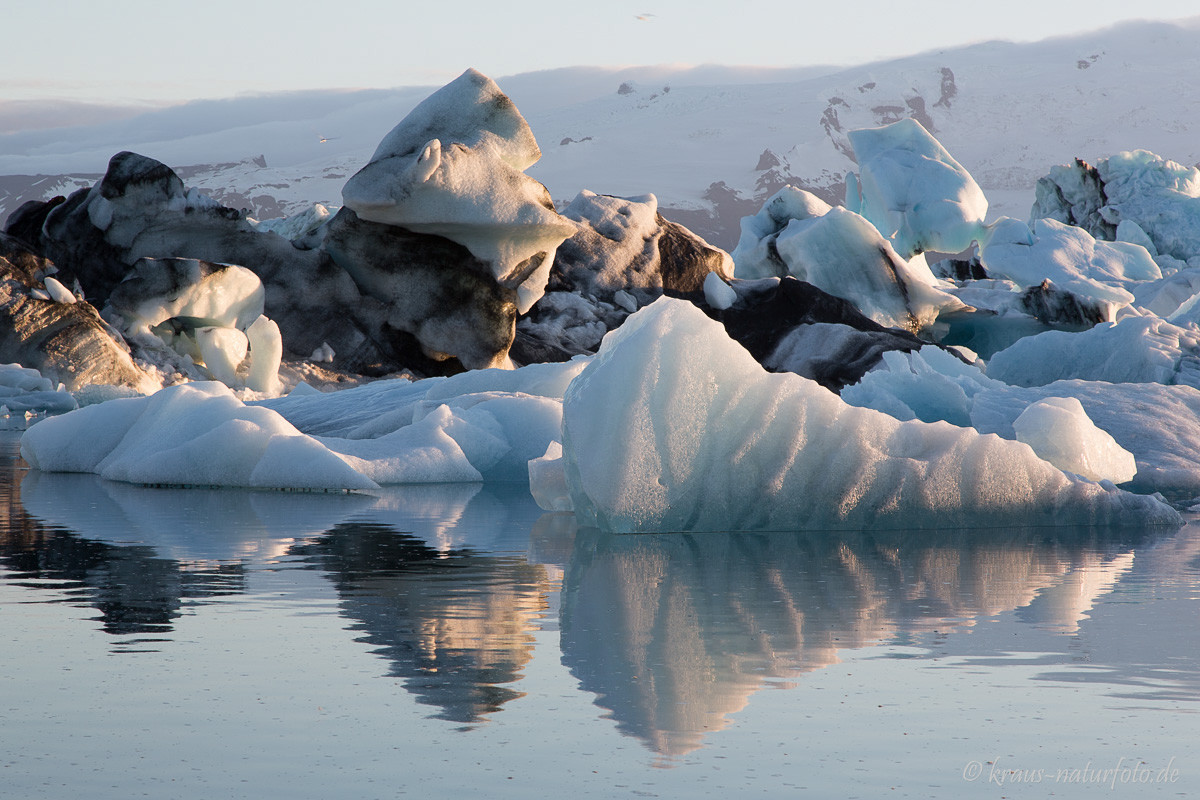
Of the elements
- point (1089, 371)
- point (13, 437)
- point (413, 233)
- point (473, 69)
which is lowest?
point (13, 437)

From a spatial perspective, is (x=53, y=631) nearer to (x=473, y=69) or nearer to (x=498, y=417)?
(x=498, y=417)

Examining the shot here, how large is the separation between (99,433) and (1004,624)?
7.00 metres

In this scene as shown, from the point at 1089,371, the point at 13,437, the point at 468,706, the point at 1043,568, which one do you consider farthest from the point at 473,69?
the point at 468,706

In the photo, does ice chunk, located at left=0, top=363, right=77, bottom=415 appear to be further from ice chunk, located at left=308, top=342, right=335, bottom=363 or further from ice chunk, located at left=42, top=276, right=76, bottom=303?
ice chunk, located at left=308, top=342, right=335, bottom=363

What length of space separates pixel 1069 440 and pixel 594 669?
164 inches

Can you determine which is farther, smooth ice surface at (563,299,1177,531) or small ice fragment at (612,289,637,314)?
small ice fragment at (612,289,637,314)

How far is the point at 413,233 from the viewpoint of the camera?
1817 centimetres

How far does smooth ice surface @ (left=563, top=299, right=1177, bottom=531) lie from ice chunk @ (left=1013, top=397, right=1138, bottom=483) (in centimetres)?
52

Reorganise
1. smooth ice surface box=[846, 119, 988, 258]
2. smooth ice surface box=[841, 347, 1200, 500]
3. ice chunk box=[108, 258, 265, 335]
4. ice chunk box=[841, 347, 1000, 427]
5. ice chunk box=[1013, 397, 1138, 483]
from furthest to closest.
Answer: smooth ice surface box=[846, 119, 988, 258], ice chunk box=[108, 258, 265, 335], ice chunk box=[841, 347, 1000, 427], smooth ice surface box=[841, 347, 1200, 500], ice chunk box=[1013, 397, 1138, 483]

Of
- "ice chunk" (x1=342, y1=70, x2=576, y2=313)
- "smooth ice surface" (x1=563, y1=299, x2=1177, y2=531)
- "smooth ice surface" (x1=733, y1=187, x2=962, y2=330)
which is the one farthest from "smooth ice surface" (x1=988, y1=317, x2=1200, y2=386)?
"ice chunk" (x1=342, y1=70, x2=576, y2=313)

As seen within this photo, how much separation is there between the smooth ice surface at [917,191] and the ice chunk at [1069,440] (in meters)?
18.0

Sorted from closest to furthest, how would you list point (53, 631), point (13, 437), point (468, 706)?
point (468, 706) < point (53, 631) < point (13, 437)

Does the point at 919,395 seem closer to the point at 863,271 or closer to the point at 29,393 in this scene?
the point at 863,271

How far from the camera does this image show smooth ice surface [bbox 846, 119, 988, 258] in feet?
78.5
